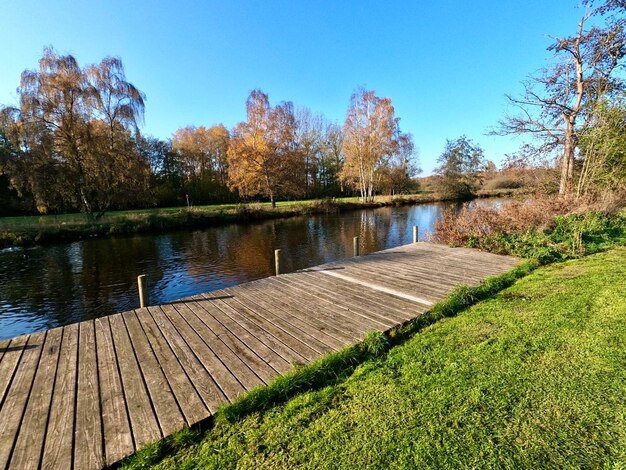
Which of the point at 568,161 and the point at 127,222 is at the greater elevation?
the point at 568,161

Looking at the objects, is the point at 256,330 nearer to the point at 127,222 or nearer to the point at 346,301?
the point at 346,301

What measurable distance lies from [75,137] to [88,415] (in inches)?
875

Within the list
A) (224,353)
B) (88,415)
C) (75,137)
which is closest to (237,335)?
(224,353)

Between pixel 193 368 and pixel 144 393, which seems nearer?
pixel 144 393

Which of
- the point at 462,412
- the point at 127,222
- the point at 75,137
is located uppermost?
the point at 75,137

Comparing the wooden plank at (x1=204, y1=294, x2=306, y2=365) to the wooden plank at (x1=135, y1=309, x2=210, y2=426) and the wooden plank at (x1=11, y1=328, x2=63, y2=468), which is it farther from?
the wooden plank at (x1=11, y1=328, x2=63, y2=468)

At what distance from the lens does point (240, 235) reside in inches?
730

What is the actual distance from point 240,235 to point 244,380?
1592 cm

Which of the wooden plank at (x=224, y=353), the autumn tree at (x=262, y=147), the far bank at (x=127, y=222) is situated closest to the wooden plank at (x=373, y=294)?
the wooden plank at (x=224, y=353)

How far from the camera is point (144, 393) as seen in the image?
3.03 metres

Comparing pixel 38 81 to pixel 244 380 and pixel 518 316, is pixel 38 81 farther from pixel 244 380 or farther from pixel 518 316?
pixel 518 316

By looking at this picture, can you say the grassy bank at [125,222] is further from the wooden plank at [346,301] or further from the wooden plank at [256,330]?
the wooden plank at [256,330]

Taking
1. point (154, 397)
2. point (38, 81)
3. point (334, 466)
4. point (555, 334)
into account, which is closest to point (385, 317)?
point (555, 334)

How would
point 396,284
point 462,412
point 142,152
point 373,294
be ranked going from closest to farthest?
point 462,412
point 373,294
point 396,284
point 142,152
